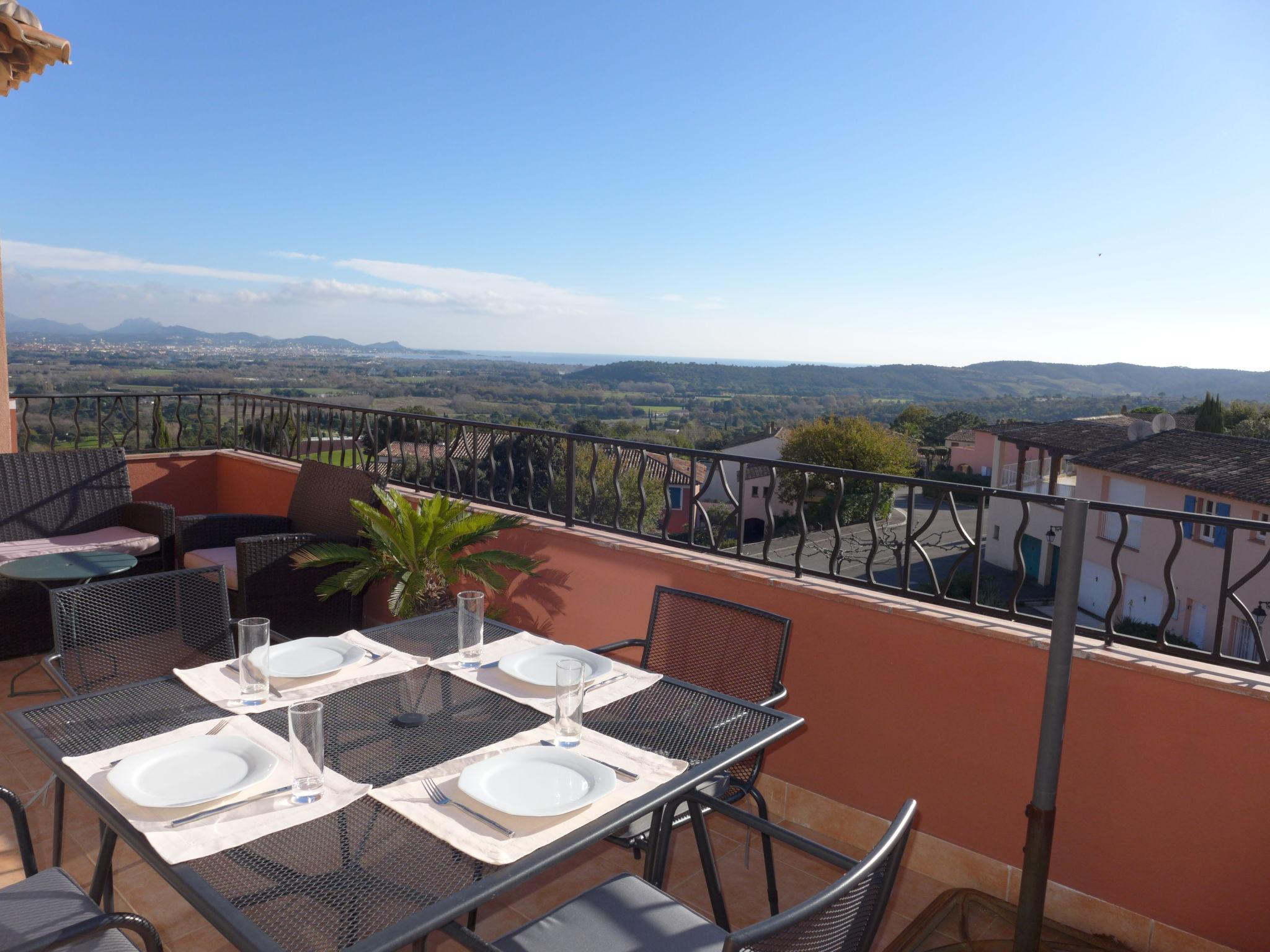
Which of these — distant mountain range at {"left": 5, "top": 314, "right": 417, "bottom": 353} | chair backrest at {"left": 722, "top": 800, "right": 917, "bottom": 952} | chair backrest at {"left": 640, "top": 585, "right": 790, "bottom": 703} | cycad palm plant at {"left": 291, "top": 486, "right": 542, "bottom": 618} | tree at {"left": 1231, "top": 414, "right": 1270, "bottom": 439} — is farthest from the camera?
tree at {"left": 1231, "top": 414, "right": 1270, "bottom": 439}

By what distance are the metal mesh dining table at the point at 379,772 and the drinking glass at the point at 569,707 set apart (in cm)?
12

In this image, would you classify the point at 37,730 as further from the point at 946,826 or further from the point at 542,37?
the point at 542,37

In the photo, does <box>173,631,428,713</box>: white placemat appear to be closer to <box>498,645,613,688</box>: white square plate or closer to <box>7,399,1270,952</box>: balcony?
<box>498,645,613,688</box>: white square plate

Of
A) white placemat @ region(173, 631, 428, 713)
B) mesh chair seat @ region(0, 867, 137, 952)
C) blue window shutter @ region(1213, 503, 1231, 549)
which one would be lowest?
mesh chair seat @ region(0, 867, 137, 952)

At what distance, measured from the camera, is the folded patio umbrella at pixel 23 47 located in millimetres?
2832

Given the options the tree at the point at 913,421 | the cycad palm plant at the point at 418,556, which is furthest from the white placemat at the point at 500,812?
the tree at the point at 913,421

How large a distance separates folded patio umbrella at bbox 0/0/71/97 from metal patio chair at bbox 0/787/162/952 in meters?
2.67

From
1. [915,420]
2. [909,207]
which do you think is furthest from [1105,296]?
[915,420]

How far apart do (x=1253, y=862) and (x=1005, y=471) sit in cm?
2122

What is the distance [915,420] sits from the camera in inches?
1083

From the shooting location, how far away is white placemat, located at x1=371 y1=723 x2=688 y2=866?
4.22ft

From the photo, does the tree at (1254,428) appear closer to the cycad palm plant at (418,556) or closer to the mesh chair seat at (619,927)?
the cycad palm plant at (418,556)

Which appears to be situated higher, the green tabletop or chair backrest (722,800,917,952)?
chair backrest (722,800,917,952)

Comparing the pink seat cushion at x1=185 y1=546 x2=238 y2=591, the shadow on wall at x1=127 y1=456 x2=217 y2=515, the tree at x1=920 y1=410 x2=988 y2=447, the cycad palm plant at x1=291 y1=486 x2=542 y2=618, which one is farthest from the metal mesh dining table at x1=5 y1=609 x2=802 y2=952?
the tree at x1=920 y1=410 x2=988 y2=447
